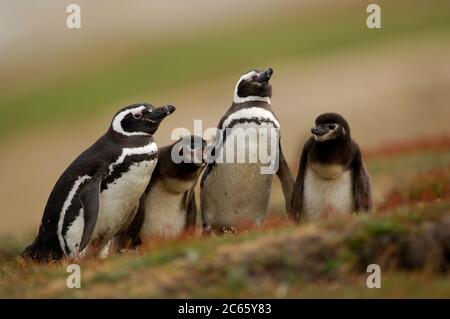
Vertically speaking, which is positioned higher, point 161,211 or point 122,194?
point 122,194

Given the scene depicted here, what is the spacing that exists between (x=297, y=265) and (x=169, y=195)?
381cm

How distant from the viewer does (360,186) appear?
12.8 meters

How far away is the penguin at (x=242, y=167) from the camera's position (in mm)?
13281

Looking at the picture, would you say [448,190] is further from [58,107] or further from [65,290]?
[58,107]

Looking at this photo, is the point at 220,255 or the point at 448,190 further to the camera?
the point at 448,190

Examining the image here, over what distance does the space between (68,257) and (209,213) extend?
2.31 meters

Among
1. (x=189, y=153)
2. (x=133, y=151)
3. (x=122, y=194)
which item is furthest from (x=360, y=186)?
(x=122, y=194)

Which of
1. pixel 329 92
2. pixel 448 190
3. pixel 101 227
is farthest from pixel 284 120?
pixel 101 227

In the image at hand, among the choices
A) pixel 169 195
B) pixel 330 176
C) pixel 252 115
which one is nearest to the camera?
pixel 330 176

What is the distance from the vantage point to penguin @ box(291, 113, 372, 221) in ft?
40.4

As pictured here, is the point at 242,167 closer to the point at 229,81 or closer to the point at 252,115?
the point at 252,115

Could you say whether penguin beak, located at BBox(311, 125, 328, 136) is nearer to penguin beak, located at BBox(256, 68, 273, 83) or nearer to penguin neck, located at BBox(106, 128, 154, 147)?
penguin beak, located at BBox(256, 68, 273, 83)
